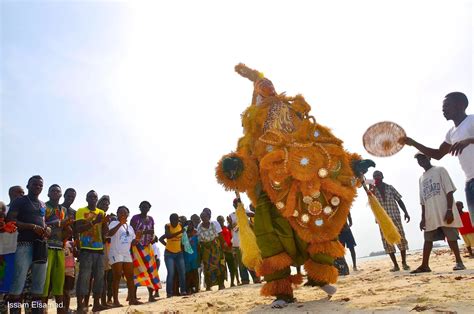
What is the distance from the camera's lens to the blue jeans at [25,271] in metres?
4.38

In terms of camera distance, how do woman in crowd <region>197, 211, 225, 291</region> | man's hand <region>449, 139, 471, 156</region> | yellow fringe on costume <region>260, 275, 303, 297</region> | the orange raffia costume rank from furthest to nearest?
woman in crowd <region>197, 211, 225, 291</region>
the orange raffia costume
yellow fringe on costume <region>260, 275, 303, 297</region>
man's hand <region>449, 139, 471, 156</region>

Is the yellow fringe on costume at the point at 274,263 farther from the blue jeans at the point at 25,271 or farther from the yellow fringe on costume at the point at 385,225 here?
the blue jeans at the point at 25,271

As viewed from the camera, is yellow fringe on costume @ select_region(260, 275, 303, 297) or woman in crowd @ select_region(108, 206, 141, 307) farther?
woman in crowd @ select_region(108, 206, 141, 307)

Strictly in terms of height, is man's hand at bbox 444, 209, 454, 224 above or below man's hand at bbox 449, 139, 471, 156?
below

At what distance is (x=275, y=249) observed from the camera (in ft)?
14.1

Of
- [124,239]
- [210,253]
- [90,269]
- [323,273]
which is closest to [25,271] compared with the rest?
[90,269]

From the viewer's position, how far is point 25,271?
4.48 metres

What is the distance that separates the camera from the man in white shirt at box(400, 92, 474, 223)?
12.6 ft

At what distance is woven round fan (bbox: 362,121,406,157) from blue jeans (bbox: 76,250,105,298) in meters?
4.60

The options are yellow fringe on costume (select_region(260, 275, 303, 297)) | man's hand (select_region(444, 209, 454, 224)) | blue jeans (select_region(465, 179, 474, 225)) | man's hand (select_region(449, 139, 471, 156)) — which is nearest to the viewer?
man's hand (select_region(449, 139, 471, 156))

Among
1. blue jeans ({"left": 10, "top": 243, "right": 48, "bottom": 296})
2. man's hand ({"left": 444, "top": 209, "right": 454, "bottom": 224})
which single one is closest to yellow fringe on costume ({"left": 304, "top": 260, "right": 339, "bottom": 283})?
man's hand ({"left": 444, "top": 209, "right": 454, "bottom": 224})

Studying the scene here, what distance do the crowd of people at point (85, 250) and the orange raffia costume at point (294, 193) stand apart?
0.54 m

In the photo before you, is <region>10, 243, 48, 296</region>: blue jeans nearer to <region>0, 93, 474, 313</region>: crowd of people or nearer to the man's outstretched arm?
<region>0, 93, 474, 313</region>: crowd of people

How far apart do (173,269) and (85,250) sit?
324cm
